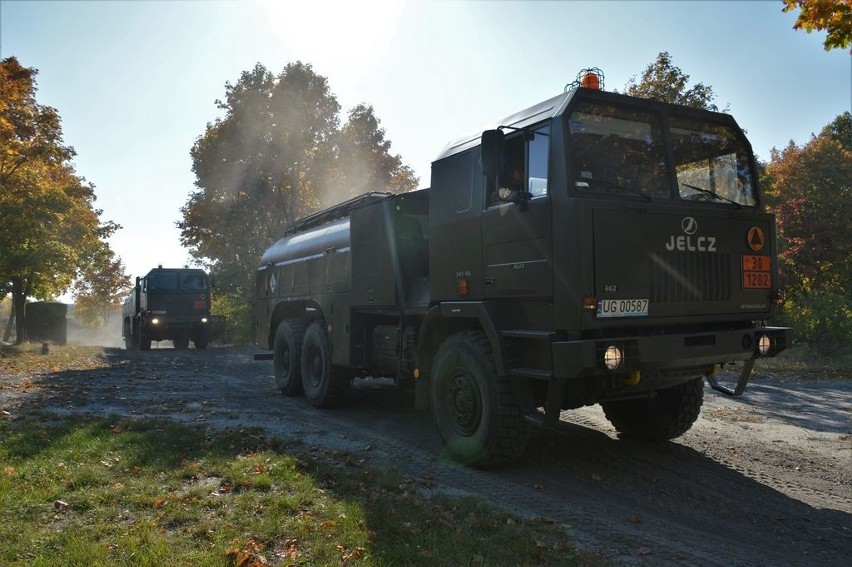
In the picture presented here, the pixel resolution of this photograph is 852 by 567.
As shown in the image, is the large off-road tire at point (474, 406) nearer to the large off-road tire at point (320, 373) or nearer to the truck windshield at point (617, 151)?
the truck windshield at point (617, 151)

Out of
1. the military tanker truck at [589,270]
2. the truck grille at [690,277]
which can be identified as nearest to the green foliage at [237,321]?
the military tanker truck at [589,270]

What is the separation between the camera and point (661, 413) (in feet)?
21.5

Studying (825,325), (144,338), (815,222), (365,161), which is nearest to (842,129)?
(815,222)

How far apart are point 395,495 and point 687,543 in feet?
6.88

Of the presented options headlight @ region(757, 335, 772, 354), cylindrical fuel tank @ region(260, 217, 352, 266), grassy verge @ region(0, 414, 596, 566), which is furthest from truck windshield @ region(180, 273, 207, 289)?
headlight @ region(757, 335, 772, 354)

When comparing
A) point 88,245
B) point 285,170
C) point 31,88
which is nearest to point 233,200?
point 285,170

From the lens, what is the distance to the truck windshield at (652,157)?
509cm

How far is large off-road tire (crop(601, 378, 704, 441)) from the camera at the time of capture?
638 centimetres

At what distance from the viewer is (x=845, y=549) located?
3.97 m

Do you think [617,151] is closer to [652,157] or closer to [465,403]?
[652,157]

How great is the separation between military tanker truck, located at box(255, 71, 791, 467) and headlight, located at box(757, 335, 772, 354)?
2 cm

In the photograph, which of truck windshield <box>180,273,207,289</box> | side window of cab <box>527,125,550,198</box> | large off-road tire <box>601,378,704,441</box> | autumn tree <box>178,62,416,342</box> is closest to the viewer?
side window of cab <box>527,125,550,198</box>

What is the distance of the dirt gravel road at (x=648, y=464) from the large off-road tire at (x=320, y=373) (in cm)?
26

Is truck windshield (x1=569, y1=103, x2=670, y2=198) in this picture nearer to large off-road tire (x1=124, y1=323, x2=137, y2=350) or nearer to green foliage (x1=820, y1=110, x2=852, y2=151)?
large off-road tire (x1=124, y1=323, x2=137, y2=350)
